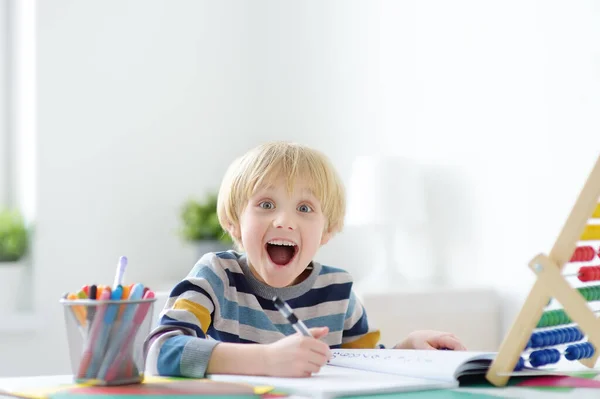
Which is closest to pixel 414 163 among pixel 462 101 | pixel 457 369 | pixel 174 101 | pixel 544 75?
pixel 462 101

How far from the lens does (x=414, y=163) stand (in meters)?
2.90

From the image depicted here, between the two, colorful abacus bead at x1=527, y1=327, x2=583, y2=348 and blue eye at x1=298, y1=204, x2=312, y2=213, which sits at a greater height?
blue eye at x1=298, y1=204, x2=312, y2=213

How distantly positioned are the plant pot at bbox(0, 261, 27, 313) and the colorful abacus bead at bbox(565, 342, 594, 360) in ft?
8.46

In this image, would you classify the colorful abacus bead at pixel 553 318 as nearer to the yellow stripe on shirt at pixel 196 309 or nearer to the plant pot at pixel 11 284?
the yellow stripe on shirt at pixel 196 309

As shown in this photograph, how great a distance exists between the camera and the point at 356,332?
1493 millimetres

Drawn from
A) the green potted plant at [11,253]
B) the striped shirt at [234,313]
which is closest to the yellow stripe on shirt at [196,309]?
the striped shirt at [234,313]

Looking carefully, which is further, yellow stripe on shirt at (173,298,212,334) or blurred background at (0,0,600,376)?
blurred background at (0,0,600,376)

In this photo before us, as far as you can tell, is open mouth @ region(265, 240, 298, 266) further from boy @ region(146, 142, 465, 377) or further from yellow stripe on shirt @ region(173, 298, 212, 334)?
yellow stripe on shirt @ region(173, 298, 212, 334)

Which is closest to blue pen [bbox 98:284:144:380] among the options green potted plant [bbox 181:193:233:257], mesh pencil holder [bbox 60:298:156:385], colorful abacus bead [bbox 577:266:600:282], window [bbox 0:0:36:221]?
mesh pencil holder [bbox 60:298:156:385]

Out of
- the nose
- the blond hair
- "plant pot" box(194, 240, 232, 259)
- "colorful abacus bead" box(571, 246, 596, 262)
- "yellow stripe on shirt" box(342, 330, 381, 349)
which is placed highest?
the blond hair

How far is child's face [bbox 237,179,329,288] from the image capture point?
4.43 feet

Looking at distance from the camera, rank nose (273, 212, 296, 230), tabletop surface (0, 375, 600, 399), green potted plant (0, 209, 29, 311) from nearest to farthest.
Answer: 1. tabletop surface (0, 375, 600, 399)
2. nose (273, 212, 296, 230)
3. green potted plant (0, 209, 29, 311)

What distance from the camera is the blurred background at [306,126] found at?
2.63 meters

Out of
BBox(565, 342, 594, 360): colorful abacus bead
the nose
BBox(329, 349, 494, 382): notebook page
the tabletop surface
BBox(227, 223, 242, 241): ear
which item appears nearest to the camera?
the tabletop surface
